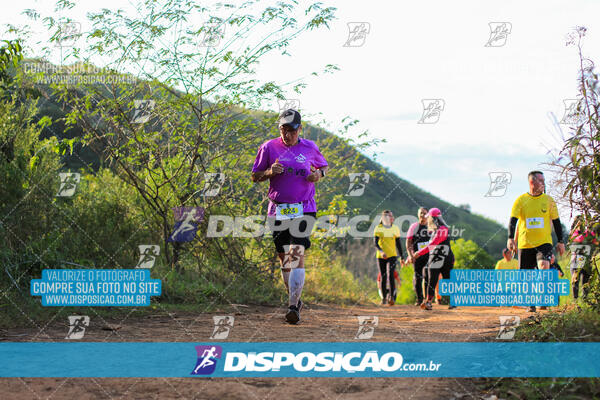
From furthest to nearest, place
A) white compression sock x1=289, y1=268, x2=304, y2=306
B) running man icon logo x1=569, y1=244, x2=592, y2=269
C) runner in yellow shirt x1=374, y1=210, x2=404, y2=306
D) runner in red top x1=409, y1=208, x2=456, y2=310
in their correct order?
runner in yellow shirt x1=374, y1=210, x2=404, y2=306 → runner in red top x1=409, y1=208, x2=456, y2=310 → white compression sock x1=289, y1=268, x2=304, y2=306 → running man icon logo x1=569, y1=244, x2=592, y2=269

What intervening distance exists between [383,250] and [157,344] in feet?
23.9

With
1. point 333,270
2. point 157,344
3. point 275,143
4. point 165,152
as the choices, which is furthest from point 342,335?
point 333,270

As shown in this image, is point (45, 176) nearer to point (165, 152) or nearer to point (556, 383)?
point (165, 152)

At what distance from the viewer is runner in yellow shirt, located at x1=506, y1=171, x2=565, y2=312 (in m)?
8.01

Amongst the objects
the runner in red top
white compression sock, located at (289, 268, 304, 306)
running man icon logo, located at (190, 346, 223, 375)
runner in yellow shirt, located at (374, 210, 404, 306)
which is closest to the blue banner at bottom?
running man icon logo, located at (190, 346, 223, 375)

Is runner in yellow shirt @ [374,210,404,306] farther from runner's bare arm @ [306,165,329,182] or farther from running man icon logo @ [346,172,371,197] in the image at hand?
runner's bare arm @ [306,165,329,182]

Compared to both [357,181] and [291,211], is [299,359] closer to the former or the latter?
[291,211]

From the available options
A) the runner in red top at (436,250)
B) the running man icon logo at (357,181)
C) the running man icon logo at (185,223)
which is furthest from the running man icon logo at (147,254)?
the runner in red top at (436,250)

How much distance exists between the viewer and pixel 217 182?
346 inches

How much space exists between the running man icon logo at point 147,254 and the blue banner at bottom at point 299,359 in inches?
137

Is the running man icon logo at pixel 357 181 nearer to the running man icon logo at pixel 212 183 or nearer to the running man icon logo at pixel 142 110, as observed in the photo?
the running man icon logo at pixel 212 183

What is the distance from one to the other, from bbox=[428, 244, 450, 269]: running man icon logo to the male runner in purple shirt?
4761 mm

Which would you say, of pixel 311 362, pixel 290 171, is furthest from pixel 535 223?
pixel 311 362

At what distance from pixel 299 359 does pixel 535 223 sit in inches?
209
